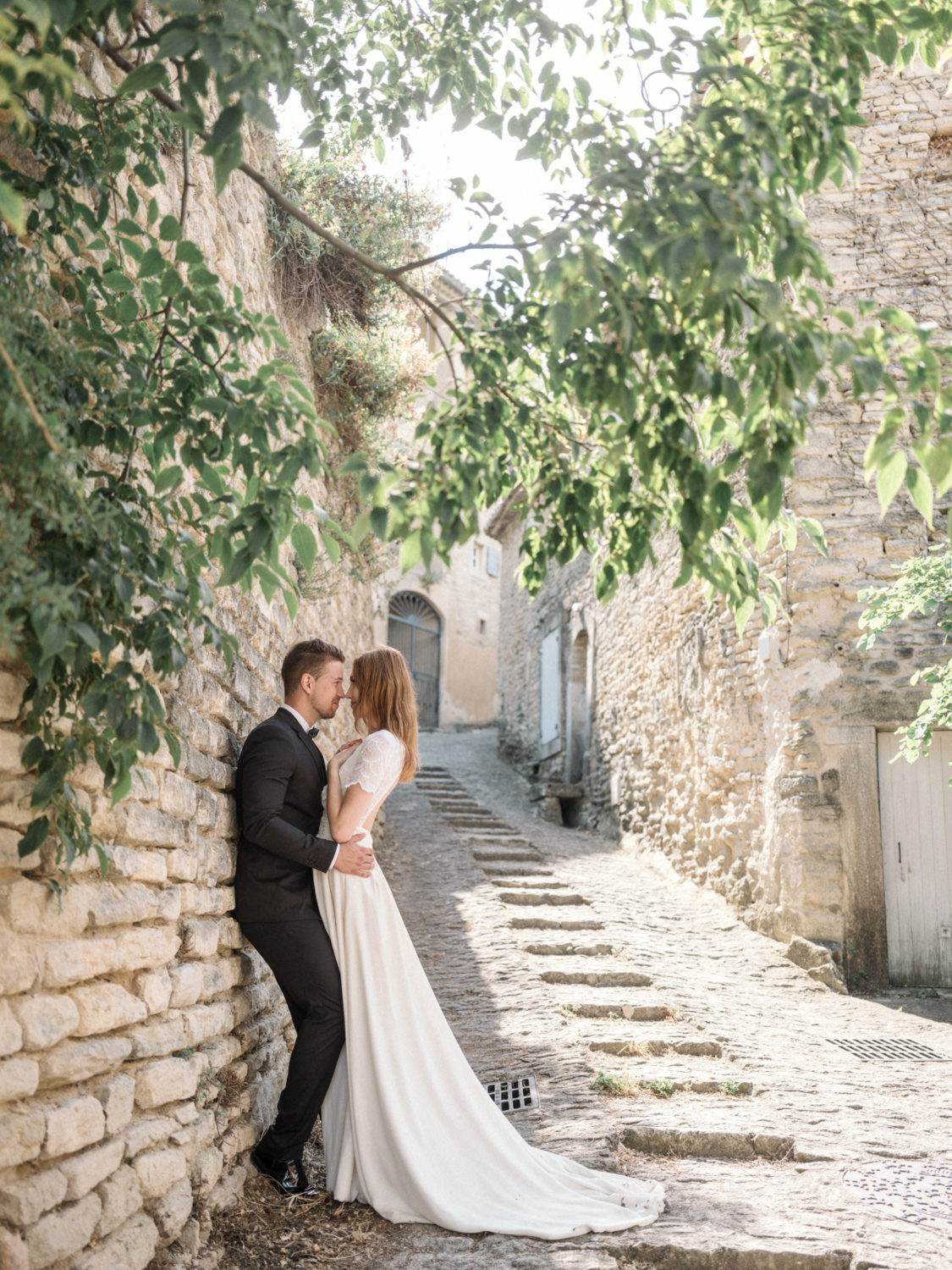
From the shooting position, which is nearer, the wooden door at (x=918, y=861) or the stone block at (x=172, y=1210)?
the stone block at (x=172, y=1210)

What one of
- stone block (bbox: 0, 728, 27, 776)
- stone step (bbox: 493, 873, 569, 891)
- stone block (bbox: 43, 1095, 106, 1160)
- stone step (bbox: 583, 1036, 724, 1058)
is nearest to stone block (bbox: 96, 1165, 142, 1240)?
stone block (bbox: 43, 1095, 106, 1160)

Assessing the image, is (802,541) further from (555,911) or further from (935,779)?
(555,911)

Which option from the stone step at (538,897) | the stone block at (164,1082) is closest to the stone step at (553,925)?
the stone step at (538,897)

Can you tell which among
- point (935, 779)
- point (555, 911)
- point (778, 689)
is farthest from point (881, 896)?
point (555, 911)

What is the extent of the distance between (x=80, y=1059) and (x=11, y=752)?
25.0 inches

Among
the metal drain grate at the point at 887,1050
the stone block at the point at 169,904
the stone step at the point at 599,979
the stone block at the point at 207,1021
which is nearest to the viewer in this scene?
the stone block at the point at 169,904

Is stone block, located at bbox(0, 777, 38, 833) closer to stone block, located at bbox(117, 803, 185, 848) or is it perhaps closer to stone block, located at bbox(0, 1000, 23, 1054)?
stone block, located at bbox(0, 1000, 23, 1054)

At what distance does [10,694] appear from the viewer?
1.75 metres

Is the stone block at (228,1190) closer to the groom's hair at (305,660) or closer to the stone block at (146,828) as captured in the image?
the stone block at (146,828)

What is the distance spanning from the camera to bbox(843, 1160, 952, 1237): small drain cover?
2881mm

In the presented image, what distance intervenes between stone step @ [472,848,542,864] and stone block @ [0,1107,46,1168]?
23.5 ft

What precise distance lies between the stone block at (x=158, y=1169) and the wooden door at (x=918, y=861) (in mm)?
5313

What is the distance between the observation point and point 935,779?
651 centimetres

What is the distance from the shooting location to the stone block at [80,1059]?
5.88 feet
